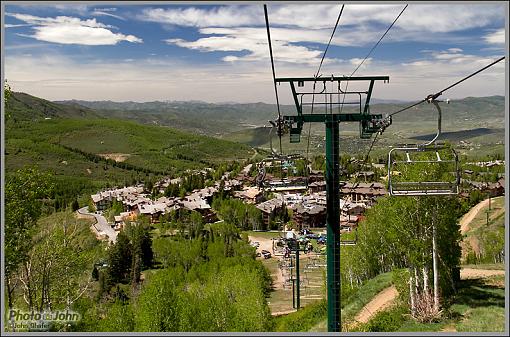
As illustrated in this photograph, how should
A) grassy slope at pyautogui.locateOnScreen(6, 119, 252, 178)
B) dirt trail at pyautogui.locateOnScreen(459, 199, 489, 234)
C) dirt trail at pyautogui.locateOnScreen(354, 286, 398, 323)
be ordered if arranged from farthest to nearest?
grassy slope at pyautogui.locateOnScreen(6, 119, 252, 178) < dirt trail at pyautogui.locateOnScreen(459, 199, 489, 234) < dirt trail at pyautogui.locateOnScreen(354, 286, 398, 323)

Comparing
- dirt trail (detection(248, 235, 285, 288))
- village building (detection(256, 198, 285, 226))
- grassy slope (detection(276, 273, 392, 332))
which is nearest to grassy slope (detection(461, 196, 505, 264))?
dirt trail (detection(248, 235, 285, 288))

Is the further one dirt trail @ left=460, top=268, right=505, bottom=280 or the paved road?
the paved road

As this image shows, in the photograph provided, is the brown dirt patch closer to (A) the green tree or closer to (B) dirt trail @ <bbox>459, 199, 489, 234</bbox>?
(B) dirt trail @ <bbox>459, 199, 489, 234</bbox>

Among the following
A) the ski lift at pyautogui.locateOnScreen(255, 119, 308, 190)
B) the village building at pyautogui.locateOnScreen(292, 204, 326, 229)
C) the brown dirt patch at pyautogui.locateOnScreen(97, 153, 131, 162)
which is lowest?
the village building at pyautogui.locateOnScreen(292, 204, 326, 229)

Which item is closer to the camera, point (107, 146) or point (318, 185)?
point (318, 185)

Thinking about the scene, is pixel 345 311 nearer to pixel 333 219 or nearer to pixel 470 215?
pixel 333 219

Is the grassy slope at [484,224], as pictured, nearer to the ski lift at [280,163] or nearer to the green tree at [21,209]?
the ski lift at [280,163]

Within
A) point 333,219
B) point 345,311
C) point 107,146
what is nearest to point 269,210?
point 345,311
